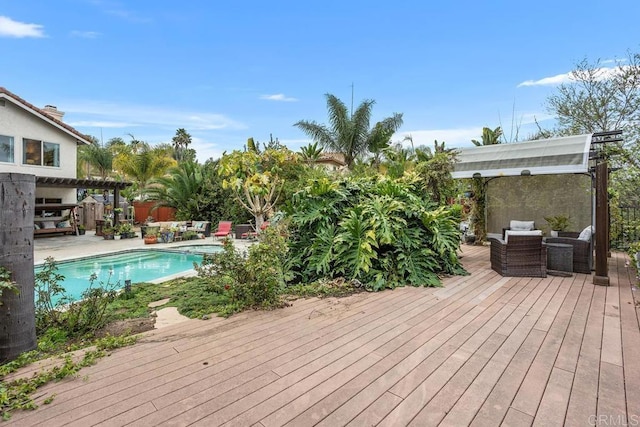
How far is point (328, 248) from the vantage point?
5426 mm

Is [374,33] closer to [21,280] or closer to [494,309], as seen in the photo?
[494,309]

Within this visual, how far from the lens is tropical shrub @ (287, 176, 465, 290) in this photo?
5.24 m

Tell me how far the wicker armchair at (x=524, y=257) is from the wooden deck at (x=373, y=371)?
5.77ft

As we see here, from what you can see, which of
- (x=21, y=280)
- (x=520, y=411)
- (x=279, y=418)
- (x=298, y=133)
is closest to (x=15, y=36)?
(x=298, y=133)

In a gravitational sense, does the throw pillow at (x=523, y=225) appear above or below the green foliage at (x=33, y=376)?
above

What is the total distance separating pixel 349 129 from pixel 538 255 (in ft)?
44.1

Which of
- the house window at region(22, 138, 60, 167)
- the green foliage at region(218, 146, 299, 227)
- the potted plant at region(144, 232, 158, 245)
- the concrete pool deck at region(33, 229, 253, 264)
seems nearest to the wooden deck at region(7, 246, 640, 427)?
the concrete pool deck at region(33, 229, 253, 264)

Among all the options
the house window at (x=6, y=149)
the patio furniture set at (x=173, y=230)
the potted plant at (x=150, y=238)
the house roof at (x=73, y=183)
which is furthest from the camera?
the patio furniture set at (x=173, y=230)

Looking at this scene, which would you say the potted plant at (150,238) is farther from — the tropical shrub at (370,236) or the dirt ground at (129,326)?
the dirt ground at (129,326)

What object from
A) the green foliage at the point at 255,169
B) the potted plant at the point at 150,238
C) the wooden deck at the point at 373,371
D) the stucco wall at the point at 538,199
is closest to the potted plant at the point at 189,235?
the potted plant at the point at 150,238

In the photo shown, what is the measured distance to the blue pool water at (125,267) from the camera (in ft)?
26.6

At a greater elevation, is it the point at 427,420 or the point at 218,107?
the point at 218,107

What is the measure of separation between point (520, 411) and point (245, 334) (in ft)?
7.80

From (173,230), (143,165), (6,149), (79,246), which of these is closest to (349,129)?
(173,230)
